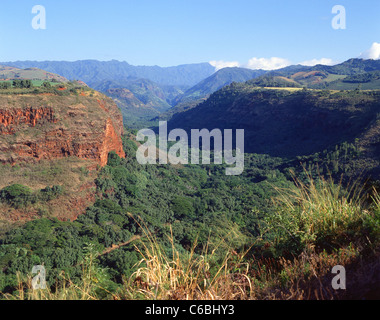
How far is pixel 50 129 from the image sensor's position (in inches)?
888

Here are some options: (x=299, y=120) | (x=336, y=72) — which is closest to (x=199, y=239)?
(x=299, y=120)

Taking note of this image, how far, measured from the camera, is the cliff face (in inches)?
844

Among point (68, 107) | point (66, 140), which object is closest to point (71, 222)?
point (66, 140)

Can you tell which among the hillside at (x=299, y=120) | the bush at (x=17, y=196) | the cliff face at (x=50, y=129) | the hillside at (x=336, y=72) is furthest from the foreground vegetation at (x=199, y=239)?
the hillside at (x=336, y=72)

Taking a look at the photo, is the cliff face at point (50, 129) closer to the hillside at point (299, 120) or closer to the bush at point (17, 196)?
the bush at point (17, 196)

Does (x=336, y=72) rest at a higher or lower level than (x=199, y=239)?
higher

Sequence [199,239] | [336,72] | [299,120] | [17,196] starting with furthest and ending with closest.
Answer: [336,72] < [299,120] < [17,196] < [199,239]

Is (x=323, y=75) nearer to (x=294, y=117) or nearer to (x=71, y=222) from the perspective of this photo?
(x=294, y=117)

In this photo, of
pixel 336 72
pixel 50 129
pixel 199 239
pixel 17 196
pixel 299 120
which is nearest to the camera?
pixel 199 239

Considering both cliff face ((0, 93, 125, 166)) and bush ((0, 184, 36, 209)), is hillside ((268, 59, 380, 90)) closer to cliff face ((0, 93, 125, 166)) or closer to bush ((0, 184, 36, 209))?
cliff face ((0, 93, 125, 166))

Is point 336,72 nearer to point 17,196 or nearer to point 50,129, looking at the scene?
point 50,129

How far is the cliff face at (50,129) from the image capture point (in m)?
21.4

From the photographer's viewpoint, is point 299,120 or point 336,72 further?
point 336,72

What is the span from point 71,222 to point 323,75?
12672 centimetres
